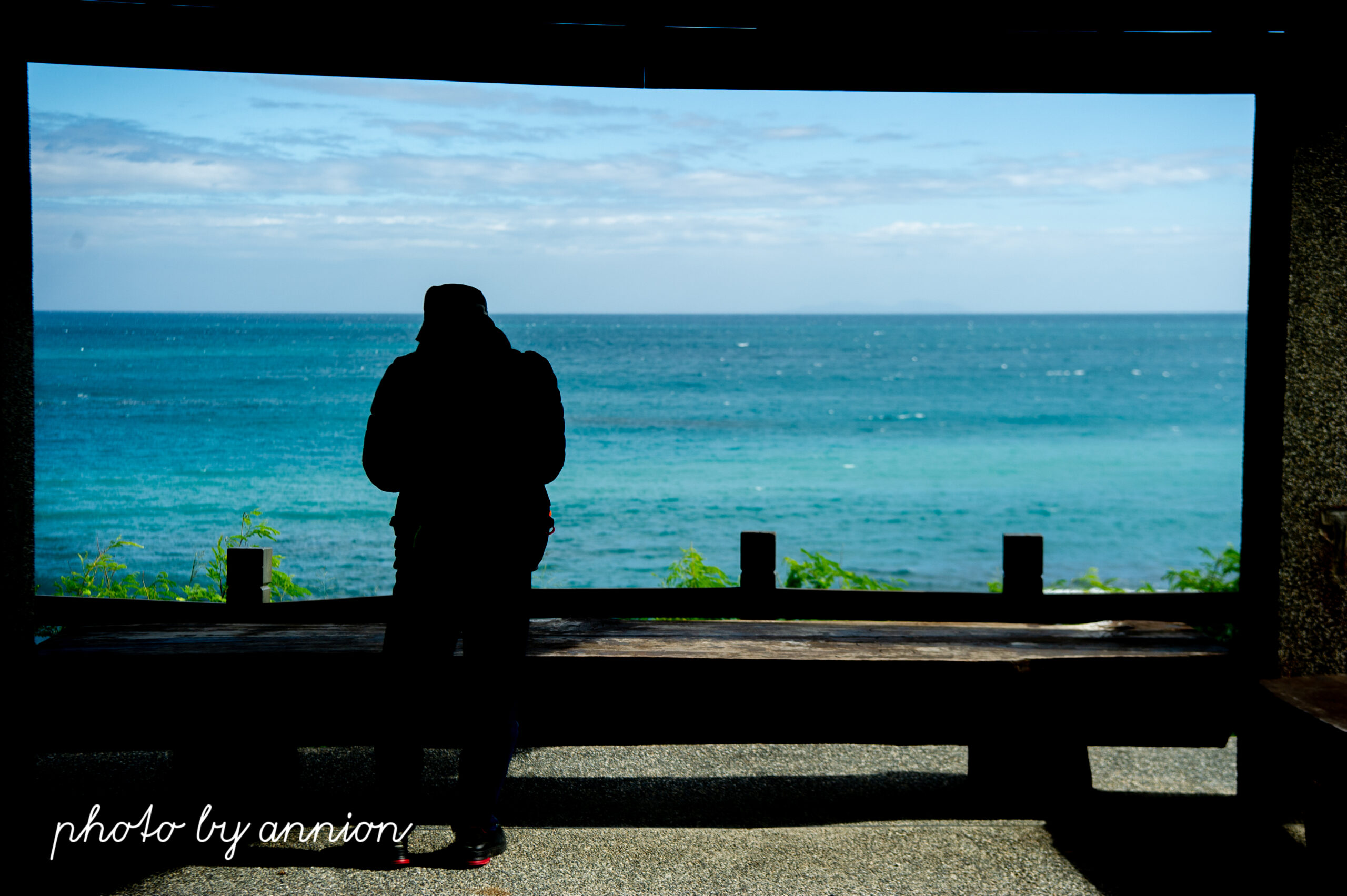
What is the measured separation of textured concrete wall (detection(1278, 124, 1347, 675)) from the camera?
3.83 metres

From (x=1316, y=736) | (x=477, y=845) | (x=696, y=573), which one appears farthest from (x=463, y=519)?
(x=696, y=573)

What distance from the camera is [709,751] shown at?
4785 millimetres

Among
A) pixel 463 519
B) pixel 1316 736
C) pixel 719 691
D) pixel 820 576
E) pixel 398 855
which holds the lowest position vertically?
pixel 398 855

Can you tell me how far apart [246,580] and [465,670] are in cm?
183

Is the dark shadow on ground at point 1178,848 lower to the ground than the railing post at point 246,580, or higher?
lower

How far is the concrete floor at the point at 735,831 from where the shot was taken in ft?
10.7

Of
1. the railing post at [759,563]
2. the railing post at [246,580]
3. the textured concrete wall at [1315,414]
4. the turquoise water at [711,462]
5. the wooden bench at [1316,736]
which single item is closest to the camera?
the wooden bench at [1316,736]

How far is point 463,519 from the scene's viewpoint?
3.29m

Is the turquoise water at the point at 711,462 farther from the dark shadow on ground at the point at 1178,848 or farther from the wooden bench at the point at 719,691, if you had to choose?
the wooden bench at the point at 719,691

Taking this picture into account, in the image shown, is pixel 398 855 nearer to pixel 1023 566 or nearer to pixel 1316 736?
pixel 1316 736

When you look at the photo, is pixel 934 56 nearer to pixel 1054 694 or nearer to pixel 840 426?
pixel 1054 694

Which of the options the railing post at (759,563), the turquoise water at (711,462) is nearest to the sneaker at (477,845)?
the railing post at (759,563)

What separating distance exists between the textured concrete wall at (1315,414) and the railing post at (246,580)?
15.8ft

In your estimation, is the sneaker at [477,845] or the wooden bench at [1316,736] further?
the sneaker at [477,845]
